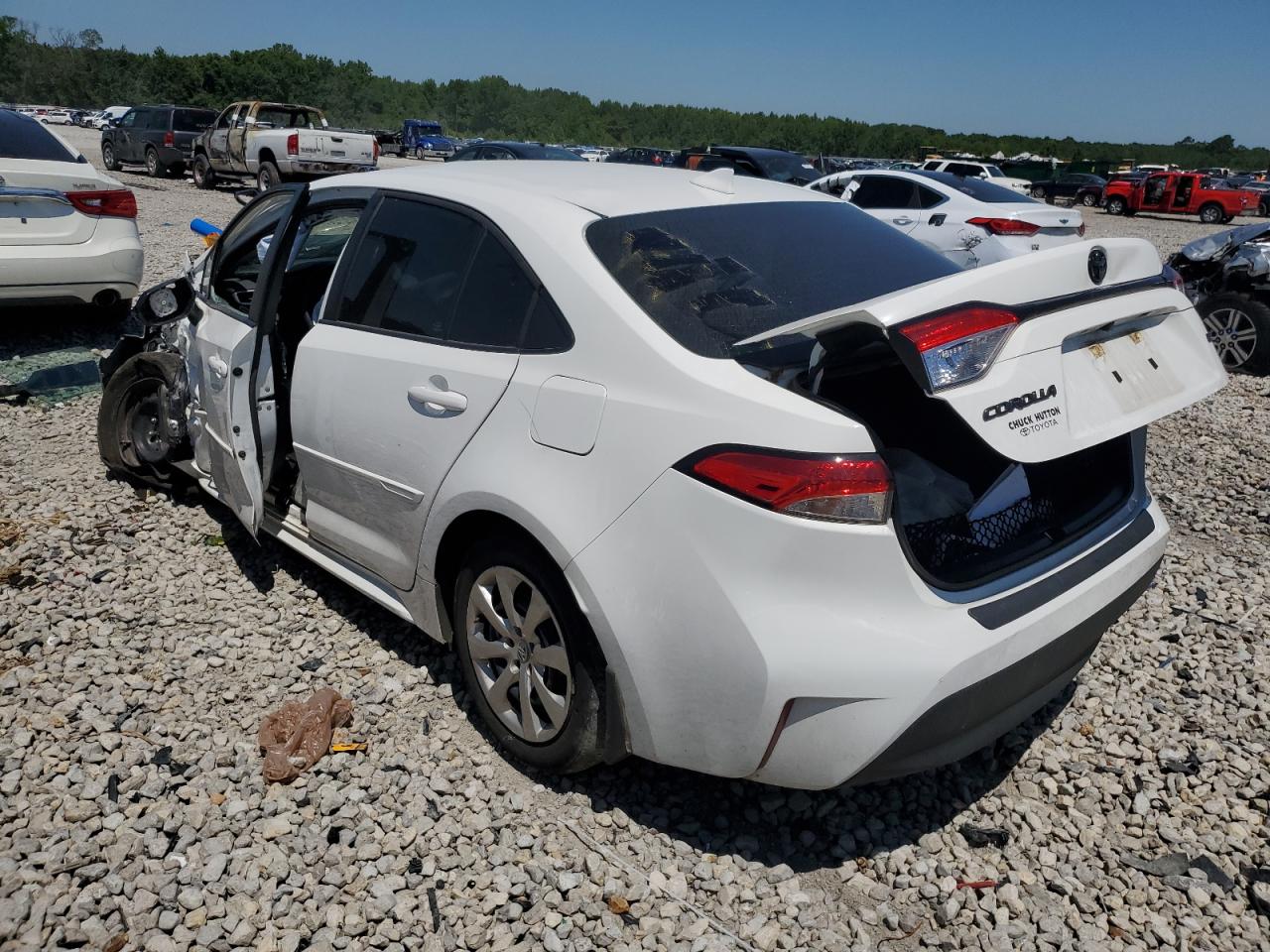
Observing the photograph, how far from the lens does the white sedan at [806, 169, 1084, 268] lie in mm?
10625

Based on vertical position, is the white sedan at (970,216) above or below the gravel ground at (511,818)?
above

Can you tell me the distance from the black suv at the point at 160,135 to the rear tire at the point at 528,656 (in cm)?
2390

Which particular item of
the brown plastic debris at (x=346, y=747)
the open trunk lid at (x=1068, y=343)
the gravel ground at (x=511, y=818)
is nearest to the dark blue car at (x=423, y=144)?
the gravel ground at (x=511, y=818)

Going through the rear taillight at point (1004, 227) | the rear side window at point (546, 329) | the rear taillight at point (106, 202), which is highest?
the rear taillight at point (1004, 227)

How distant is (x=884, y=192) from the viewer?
1207 centimetres

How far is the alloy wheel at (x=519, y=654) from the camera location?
8.33 feet

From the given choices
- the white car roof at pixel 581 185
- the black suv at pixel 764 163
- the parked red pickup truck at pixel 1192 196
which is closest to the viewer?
the white car roof at pixel 581 185

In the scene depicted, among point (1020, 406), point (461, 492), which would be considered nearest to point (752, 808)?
point (461, 492)

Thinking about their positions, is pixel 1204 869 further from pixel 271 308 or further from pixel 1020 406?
pixel 271 308

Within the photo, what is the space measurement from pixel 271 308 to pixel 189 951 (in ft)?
7.17

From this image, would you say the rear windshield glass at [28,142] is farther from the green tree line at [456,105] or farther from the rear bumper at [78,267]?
the green tree line at [456,105]

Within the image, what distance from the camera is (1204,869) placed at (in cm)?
Answer: 248

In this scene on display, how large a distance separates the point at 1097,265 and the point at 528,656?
186 cm

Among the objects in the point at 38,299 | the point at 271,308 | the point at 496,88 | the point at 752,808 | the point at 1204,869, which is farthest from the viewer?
the point at 496,88
